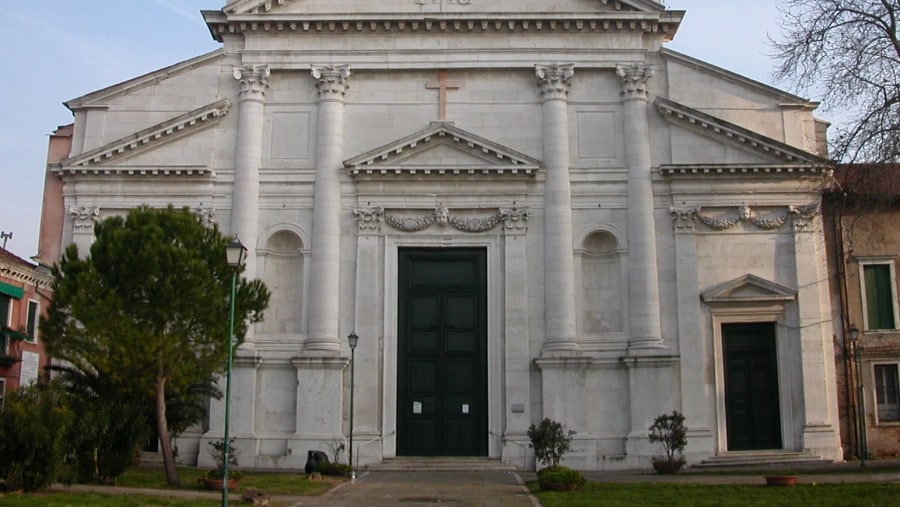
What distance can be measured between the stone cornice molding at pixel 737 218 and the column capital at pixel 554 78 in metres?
5.72

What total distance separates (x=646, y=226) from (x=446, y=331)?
777cm

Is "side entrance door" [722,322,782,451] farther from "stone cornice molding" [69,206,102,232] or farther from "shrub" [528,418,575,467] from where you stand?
"stone cornice molding" [69,206,102,232]

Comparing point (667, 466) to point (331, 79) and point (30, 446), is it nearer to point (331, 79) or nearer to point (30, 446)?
point (331, 79)

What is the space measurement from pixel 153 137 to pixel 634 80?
17.0 meters

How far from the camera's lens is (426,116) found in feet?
113

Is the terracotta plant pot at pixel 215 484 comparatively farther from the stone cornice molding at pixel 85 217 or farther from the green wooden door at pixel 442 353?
the stone cornice molding at pixel 85 217

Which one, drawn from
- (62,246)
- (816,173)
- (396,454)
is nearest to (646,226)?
Answer: (816,173)

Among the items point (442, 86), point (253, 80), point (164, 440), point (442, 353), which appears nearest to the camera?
point (164, 440)

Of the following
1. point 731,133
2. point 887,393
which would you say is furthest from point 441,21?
point 887,393

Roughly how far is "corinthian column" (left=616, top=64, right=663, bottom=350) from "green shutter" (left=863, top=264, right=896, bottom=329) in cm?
764

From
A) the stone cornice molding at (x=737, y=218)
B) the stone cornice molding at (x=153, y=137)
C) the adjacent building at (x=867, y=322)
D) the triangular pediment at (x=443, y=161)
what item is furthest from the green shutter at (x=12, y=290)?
the adjacent building at (x=867, y=322)

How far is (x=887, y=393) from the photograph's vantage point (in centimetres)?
3303

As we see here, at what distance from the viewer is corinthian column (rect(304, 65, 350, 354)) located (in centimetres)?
3247

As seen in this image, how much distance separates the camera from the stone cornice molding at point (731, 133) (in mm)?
32906
